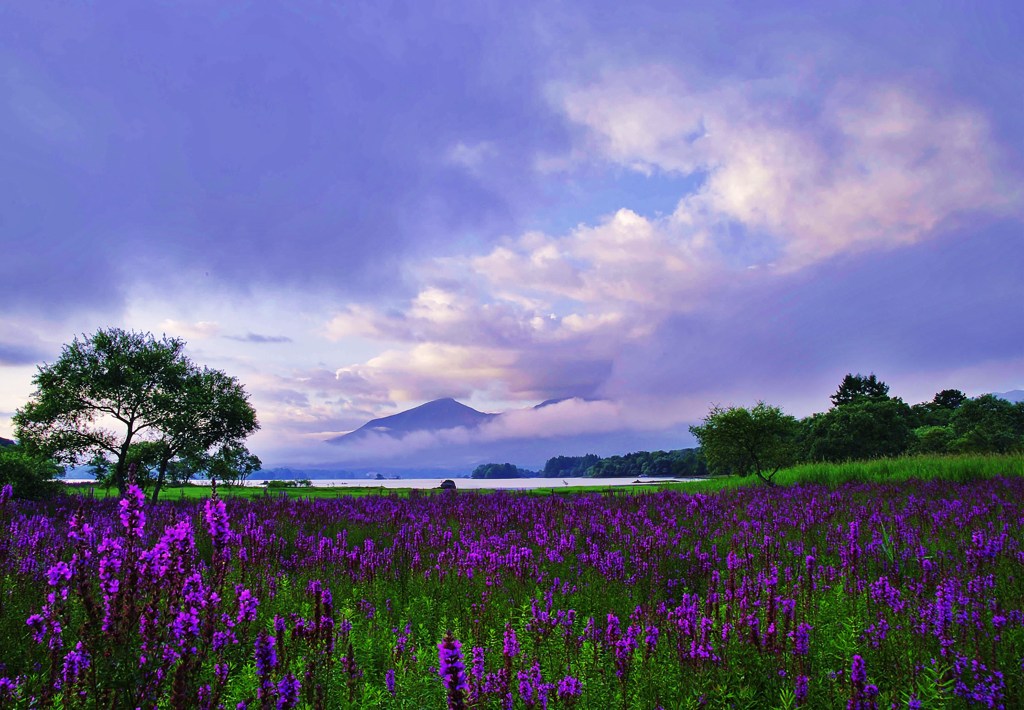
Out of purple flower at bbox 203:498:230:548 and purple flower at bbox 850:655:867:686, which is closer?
purple flower at bbox 203:498:230:548

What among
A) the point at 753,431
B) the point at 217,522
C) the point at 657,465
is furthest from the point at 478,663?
the point at 657,465

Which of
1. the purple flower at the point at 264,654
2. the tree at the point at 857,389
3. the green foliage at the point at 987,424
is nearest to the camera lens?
the purple flower at the point at 264,654

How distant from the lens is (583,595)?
649 centimetres

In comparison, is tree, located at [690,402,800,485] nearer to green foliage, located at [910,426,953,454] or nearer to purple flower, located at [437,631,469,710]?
purple flower, located at [437,631,469,710]

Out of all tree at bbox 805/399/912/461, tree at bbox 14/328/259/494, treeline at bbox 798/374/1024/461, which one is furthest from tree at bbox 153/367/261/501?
tree at bbox 805/399/912/461

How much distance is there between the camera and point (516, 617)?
Answer: 555cm

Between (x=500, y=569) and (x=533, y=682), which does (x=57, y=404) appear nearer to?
(x=500, y=569)

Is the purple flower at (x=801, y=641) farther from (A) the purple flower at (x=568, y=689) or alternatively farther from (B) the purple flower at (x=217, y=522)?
(B) the purple flower at (x=217, y=522)

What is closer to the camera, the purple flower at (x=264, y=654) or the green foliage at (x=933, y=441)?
the purple flower at (x=264, y=654)

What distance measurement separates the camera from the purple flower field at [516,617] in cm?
278

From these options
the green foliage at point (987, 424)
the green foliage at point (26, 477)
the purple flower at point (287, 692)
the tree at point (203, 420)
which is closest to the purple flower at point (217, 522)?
the purple flower at point (287, 692)

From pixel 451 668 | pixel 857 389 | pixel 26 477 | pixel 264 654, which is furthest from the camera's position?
pixel 857 389

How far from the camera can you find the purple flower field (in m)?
2.78

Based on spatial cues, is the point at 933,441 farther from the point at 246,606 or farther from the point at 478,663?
the point at 246,606
